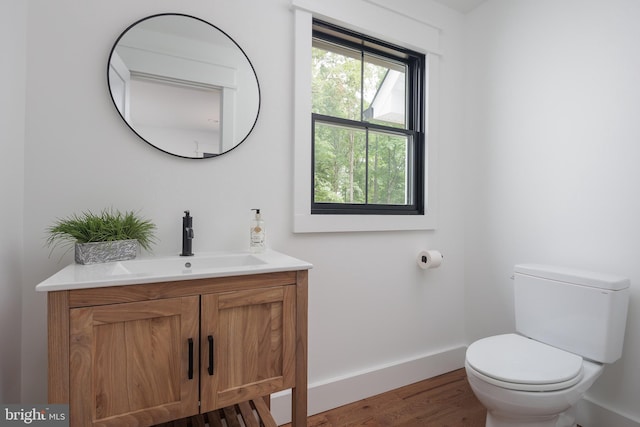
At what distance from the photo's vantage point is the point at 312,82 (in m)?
1.85

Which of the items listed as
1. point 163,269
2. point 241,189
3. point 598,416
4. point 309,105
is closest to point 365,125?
point 309,105

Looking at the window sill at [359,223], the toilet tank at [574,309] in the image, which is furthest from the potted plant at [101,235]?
the toilet tank at [574,309]

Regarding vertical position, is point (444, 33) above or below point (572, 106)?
above

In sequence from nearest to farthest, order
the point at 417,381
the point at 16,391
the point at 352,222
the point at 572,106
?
the point at 16,391 < the point at 572,106 < the point at 352,222 < the point at 417,381

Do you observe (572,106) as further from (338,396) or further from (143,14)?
(143,14)

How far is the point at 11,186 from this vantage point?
112 centimetres

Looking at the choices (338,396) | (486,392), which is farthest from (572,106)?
(338,396)

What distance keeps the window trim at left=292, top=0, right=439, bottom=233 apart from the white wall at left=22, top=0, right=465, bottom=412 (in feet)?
0.16

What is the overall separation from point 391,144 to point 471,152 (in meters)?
0.61

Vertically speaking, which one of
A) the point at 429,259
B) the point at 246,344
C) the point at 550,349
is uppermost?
the point at 429,259

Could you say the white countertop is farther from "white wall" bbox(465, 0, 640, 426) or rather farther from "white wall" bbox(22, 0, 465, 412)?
"white wall" bbox(465, 0, 640, 426)

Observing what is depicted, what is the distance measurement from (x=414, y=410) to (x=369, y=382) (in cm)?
28

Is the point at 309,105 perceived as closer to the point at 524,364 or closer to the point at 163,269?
the point at 163,269

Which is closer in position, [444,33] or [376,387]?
[376,387]
